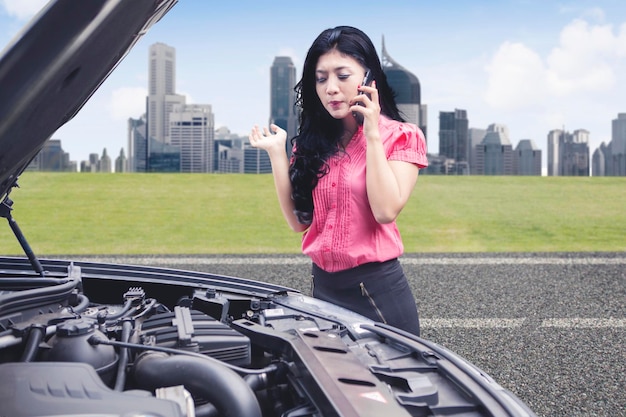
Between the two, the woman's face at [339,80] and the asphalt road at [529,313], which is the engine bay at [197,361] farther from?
the asphalt road at [529,313]

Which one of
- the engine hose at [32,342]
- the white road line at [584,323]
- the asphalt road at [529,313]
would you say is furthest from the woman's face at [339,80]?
the white road line at [584,323]

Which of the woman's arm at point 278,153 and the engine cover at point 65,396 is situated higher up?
the woman's arm at point 278,153

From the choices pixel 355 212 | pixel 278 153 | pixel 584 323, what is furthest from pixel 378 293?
pixel 584 323

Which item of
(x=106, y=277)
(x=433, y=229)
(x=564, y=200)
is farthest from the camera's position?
(x=564, y=200)

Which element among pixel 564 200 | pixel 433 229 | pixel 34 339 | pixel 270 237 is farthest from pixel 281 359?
pixel 564 200

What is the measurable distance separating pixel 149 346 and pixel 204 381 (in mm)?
165

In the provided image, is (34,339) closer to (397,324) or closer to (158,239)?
(397,324)

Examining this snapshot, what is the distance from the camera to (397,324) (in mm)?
2002

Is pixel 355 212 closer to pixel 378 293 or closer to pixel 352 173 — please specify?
pixel 352 173

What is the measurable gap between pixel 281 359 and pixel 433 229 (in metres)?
8.91

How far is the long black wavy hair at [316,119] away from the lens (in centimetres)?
199

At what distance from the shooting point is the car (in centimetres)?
99

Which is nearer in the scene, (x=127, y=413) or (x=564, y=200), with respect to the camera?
Result: (x=127, y=413)

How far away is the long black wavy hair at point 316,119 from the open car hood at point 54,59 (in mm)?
956
